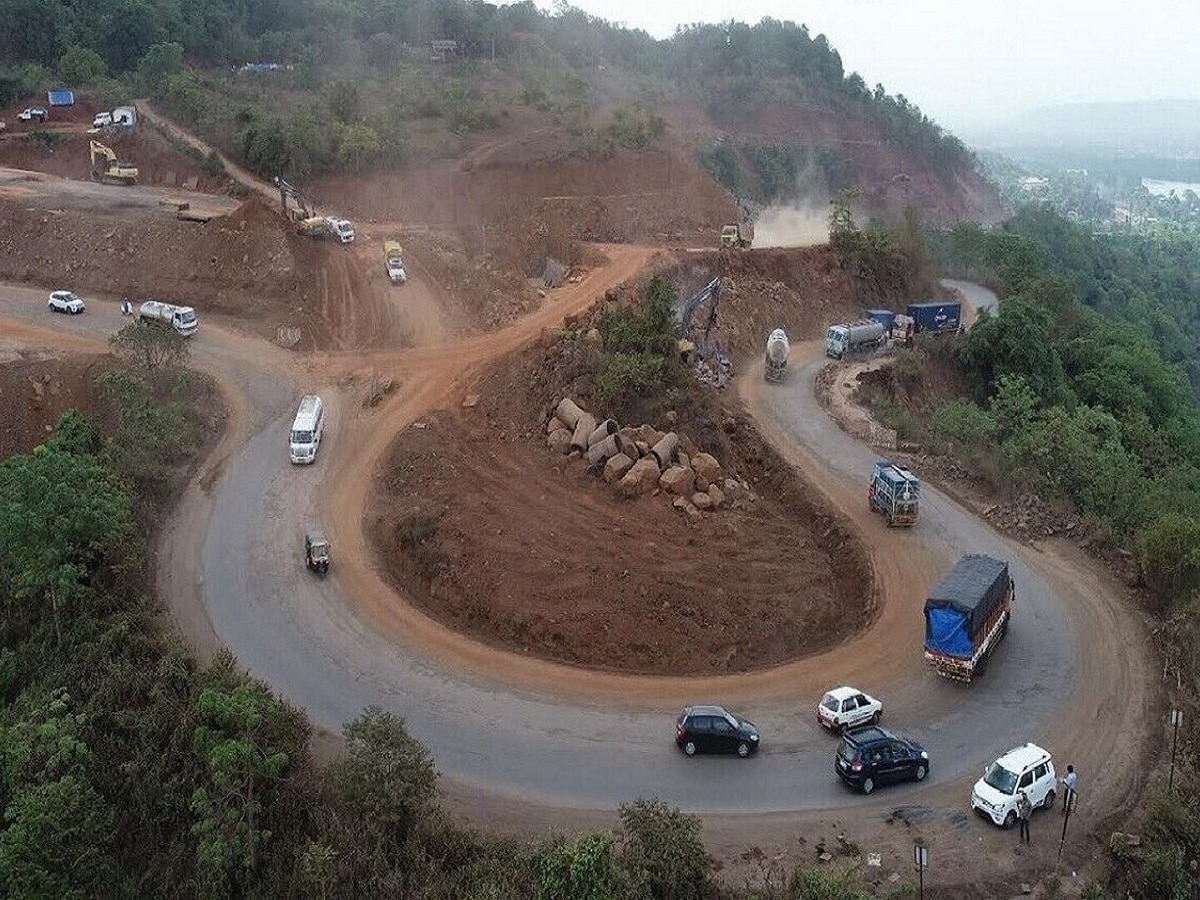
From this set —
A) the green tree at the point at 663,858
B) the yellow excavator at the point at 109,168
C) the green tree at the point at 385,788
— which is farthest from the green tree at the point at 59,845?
the yellow excavator at the point at 109,168

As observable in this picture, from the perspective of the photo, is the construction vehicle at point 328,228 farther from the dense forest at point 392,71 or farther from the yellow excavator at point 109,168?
the yellow excavator at point 109,168

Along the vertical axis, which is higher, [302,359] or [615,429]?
[615,429]

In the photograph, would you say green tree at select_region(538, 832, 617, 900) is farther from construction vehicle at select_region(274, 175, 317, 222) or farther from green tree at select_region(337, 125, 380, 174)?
green tree at select_region(337, 125, 380, 174)

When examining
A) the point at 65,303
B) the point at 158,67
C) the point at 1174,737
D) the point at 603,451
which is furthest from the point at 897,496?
the point at 158,67

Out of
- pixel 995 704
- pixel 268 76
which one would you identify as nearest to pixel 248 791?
pixel 995 704

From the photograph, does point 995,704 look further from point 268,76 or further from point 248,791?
point 268,76
